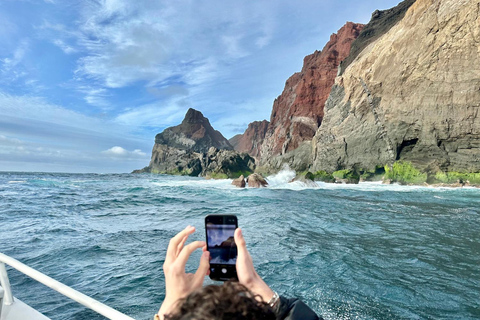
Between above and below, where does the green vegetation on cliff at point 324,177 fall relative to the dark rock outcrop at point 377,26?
below

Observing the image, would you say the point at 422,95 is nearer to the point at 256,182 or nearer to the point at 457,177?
the point at 457,177

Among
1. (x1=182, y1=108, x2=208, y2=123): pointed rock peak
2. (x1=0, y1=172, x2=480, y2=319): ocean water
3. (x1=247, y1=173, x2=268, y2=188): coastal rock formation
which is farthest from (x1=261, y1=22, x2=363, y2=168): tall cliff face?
(x1=182, y1=108, x2=208, y2=123): pointed rock peak

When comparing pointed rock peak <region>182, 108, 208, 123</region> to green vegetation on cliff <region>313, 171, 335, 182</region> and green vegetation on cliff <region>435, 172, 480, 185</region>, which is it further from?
green vegetation on cliff <region>435, 172, 480, 185</region>

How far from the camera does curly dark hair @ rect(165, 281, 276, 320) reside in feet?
2.50

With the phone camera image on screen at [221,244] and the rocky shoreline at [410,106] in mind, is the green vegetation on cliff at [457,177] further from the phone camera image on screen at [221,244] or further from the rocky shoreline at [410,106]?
the phone camera image on screen at [221,244]

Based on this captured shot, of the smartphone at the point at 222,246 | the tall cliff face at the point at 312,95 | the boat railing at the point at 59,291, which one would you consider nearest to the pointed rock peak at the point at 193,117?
the tall cliff face at the point at 312,95

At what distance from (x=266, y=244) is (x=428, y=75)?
33532 mm

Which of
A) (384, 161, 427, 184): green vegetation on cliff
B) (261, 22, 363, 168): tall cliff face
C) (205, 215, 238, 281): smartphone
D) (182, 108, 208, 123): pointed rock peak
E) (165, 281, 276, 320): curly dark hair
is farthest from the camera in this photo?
(182, 108, 208, 123): pointed rock peak

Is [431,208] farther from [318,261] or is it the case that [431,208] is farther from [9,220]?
[9,220]

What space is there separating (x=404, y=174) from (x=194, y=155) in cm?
8165

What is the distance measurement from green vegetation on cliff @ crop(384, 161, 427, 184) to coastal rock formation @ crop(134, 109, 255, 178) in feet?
107

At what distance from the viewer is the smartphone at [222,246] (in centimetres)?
138

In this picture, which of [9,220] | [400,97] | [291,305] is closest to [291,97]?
[400,97]

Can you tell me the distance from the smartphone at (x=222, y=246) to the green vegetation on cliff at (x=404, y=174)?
35.3 metres
